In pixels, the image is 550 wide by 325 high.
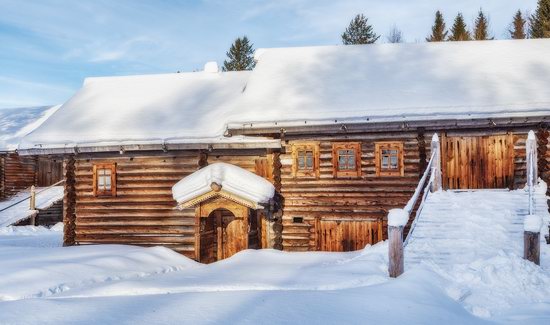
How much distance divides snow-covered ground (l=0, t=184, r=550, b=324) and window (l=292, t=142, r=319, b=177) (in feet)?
8.76

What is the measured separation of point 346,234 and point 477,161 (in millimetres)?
4200

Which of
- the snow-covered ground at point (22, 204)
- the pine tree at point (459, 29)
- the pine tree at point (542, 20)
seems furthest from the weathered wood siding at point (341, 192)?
the pine tree at point (459, 29)

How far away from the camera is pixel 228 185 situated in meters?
13.3

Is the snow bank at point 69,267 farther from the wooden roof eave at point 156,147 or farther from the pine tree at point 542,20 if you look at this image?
the pine tree at point 542,20

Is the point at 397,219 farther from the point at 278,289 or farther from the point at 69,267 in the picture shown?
the point at 69,267

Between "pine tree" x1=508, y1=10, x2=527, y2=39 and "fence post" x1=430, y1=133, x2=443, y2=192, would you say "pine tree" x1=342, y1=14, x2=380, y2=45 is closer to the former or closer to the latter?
"pine tree" x1=508, y1=10, x2=527, y2=39

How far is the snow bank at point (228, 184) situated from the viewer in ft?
43.2

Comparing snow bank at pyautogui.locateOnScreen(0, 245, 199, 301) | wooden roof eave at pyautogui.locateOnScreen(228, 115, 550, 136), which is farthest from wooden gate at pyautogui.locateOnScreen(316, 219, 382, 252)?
snow bank at pyautogui.locateOnScreen(0, 245, 199, 301)

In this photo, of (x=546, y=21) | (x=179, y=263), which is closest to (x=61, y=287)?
(x=179, y=263)

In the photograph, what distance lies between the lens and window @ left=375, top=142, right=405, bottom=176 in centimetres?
1361

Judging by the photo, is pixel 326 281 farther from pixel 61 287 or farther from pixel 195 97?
pixel 195 97

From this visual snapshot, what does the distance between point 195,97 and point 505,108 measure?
10.6 metres

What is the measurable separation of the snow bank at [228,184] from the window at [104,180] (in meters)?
3.14

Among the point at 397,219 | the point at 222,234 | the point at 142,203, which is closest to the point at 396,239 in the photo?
the point at 397,219
